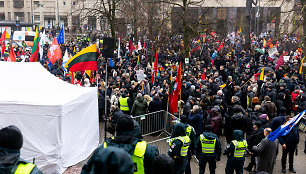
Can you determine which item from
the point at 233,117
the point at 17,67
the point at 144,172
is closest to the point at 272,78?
the point at 233,117

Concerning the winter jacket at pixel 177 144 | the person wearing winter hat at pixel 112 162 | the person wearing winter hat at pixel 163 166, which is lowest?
the winter jacket at pixel 177 144

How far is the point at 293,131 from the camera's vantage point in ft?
28.5

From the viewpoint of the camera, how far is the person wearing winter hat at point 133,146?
421 centimetres

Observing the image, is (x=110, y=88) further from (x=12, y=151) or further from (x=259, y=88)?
(x=12, y=151)

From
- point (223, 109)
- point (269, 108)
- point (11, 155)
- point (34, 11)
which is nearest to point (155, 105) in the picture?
point (223, 109)

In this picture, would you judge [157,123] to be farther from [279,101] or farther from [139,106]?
[279,101]

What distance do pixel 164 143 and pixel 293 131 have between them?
3.91 metres

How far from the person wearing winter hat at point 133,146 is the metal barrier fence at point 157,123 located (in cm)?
696

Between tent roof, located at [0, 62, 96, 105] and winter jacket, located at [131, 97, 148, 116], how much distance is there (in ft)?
7.11

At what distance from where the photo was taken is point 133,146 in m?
4.24

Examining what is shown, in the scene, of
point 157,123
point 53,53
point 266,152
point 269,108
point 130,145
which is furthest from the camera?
point 53,53

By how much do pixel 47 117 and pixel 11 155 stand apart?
4.81 meters

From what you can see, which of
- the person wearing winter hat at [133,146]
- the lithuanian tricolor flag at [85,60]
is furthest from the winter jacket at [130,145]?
the lithuanian tricolor flag at [85,60]

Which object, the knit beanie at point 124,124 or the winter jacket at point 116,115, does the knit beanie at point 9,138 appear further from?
the winter jacket at point 116,115
